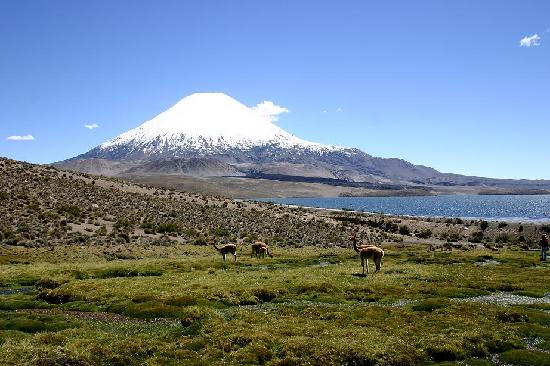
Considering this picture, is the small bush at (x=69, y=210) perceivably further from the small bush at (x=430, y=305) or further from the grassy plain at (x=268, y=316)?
the small bush at (x=430, y=305)

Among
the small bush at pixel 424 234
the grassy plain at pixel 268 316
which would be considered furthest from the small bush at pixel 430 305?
the small bush at pixel 424 234

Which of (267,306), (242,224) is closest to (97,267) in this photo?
(267,306)

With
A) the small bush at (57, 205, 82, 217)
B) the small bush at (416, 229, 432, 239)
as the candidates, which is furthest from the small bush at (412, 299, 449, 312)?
the small bush at (416, 229, 432, 239)

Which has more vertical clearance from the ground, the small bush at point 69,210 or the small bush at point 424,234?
the small bush at point 69,210

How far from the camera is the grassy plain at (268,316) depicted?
67.8 feet

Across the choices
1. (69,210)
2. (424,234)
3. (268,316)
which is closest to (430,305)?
(268,316)

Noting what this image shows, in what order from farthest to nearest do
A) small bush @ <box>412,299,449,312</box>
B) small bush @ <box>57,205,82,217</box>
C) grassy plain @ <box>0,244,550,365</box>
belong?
small bush @ <box>57,205,82,217</box>, small bush @ <box>412,299,449,312</box>, grassy plain @ <box>0,244,550,365</box>

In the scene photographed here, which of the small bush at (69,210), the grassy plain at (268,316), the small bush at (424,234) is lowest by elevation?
the small bush at (424,234)

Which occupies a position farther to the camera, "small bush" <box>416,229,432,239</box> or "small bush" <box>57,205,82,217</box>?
"small bush" <box>416,229,432,239</box>

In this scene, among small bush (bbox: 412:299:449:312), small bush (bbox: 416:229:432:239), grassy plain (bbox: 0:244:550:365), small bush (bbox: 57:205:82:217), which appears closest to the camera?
grassy plain (bbox: 0:244:550:365)

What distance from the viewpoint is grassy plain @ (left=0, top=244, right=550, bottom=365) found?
20656mm

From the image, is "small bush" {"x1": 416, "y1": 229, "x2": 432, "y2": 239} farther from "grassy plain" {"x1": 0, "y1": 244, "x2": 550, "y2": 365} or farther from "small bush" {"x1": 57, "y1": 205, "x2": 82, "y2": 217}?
"small bush" {"x1": 57, "y1": 205, "x2": 82, "y2": 217}

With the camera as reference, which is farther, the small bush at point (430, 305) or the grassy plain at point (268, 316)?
the small bush at point (430, 305)

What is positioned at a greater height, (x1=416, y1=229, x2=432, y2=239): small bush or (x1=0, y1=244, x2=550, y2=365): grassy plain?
(x1=0, y1=244, x2=550, y2=365): grassy plain
